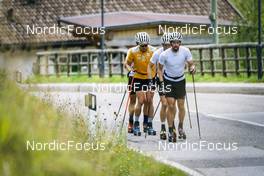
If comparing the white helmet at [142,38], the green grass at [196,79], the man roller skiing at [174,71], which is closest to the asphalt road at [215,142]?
the man roller skiing at [174,71]

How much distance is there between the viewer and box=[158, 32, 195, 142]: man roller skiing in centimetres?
1297

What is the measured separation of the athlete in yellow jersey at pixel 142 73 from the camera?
14.1 m

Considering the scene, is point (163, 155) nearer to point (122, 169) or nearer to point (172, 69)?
point (172, 69)

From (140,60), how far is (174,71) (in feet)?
3.93

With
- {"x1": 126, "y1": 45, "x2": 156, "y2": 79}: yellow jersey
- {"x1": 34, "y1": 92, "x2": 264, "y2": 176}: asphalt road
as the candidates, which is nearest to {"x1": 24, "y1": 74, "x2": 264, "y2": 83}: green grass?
{"x1": 34, "y1": 92, "x2": 264, "y2": 176}: asphalt road

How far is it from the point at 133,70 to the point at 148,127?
108 centimetres

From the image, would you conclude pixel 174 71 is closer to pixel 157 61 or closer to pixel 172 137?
pixel 157 61

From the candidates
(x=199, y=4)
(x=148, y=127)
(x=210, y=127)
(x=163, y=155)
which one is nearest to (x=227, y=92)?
(x=210, y=127)

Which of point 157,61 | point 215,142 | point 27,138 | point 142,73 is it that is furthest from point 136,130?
point 27,138

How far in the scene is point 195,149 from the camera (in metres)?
13.9

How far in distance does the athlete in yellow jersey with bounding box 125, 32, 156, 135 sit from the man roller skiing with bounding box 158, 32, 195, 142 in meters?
0.86

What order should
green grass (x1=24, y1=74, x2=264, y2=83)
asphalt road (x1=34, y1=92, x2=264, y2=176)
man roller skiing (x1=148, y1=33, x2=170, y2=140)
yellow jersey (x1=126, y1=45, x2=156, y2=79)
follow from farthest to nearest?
green grass (x1=24, y1=74, x2=264, y2=83) < yellow jersey (x1=126, y1=45, x2=156, y2=79) < man roller skiing (x1=148, y1=33, x2=170, y2=140) < asphalt road (x1=34, y1=92, x2=264, y2=176)

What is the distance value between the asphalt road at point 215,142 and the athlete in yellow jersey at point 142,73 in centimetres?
47

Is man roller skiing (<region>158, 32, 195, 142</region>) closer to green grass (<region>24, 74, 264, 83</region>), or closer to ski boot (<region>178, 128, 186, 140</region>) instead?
ski boot (<region>178, 128, 186, 140</region>)
